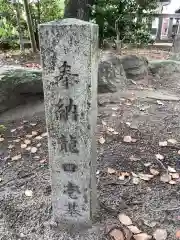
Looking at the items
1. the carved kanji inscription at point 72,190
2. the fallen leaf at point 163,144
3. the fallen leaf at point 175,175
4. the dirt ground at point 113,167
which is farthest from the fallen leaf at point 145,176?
the carved kanji inscription at point 72,190

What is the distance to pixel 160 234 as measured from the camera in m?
2.09

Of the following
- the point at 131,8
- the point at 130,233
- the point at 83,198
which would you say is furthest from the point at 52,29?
the point at 131,8

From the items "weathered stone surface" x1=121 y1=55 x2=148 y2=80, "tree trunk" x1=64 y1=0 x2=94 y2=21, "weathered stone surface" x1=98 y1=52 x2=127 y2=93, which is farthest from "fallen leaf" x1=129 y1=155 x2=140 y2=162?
"tree trunk" x1=64 y1=0 x2=94 y2=21

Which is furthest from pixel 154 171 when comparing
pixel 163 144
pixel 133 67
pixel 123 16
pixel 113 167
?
pixel 123 16

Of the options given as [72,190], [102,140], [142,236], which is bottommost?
[142,236]

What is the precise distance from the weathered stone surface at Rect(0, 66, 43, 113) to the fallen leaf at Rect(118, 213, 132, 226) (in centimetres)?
259

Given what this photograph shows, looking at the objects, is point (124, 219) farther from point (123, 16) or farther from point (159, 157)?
point (123, 16)

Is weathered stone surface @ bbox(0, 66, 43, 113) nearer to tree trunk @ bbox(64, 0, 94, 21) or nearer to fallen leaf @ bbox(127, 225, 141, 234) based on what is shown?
fallen leaf @ bbox(127, 225, 141, 234)

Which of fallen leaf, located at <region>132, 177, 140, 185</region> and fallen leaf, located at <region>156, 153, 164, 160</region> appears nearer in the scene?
fallen leaf, located at <region>132, 177, 140, 185</region>

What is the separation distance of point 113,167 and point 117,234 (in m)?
0.87

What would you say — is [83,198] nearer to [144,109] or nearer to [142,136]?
[142,136]

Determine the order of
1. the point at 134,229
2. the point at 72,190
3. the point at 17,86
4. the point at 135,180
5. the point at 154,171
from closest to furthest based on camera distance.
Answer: the point at 72,190 → the point at 134,229 → the point at 135,180 → the point at 154,171 → the point at 17,86

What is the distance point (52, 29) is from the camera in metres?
1.53

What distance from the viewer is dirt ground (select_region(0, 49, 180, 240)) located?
7.36ft
